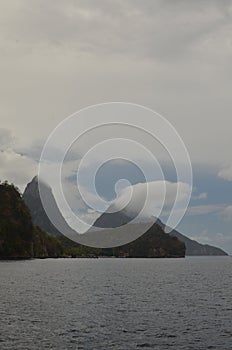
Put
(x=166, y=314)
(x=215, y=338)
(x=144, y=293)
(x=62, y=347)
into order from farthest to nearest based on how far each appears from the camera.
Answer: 1. (x=144, y=293)
2. (x=166, y=314)
3. (x=215, y=338)
4. (x=62, y=347)

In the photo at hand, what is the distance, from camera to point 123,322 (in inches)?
2643

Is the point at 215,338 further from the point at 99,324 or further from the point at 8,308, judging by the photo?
the point at 8,308

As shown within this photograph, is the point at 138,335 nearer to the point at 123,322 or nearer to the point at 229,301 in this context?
the point at 123,322

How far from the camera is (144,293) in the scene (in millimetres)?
110375

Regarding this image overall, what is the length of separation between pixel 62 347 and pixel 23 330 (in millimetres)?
10317

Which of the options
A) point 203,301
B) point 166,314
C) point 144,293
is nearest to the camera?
point 166,314

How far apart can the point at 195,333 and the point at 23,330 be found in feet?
69.4

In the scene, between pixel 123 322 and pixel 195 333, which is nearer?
pixel 195 333

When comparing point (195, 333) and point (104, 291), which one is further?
point (104, 291)

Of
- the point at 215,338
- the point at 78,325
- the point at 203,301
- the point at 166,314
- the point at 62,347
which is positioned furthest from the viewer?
the point at 203,301

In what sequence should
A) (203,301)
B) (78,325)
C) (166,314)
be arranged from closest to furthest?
(78,325)
(166,314)
(203,301)

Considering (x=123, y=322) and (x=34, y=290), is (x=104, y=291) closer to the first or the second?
(x=34, y=290)

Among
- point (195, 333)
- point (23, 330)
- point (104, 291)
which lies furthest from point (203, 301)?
point (23, 330)

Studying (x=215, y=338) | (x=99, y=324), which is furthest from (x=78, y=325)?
(x=215, y=338)
